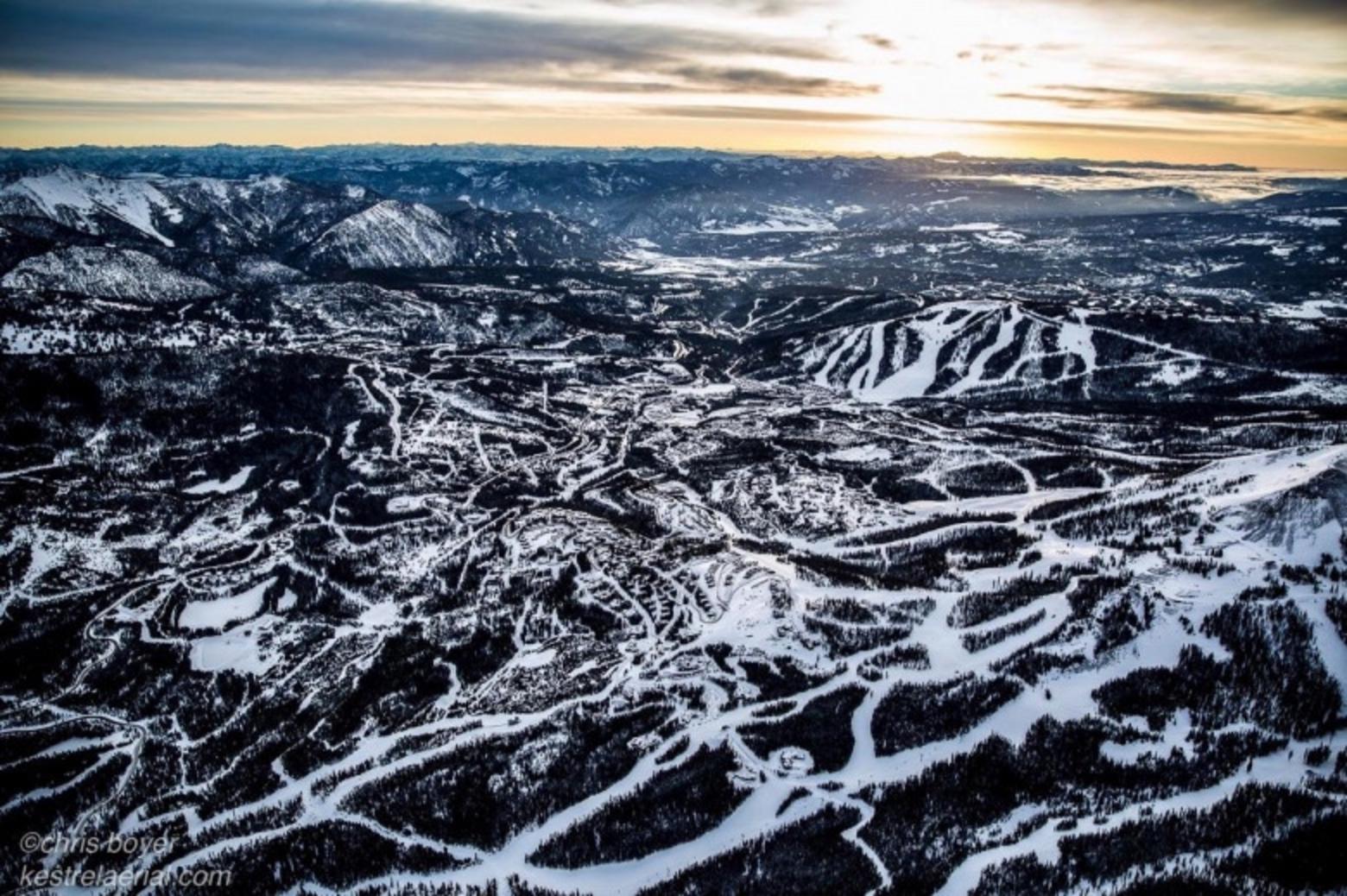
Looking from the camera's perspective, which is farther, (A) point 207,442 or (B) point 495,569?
(A) point 207,442

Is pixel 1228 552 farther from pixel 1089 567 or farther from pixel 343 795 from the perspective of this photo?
pixel 343 795

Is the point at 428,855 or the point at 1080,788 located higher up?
the point at 1080,788

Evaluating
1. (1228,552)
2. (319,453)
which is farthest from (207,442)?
(1228,552)

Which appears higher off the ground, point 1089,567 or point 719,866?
point 1089,567

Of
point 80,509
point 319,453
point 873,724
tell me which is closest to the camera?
point 873,724

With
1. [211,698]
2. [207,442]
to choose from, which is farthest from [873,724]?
[207,442]

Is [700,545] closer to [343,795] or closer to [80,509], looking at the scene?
[343,795]

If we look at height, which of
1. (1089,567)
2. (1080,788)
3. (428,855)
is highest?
(1089,567)

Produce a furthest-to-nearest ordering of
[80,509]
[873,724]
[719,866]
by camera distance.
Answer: [80,509], [873,724], [719,866]

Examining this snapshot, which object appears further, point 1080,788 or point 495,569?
point 495,569

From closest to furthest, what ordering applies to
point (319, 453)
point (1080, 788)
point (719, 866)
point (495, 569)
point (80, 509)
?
1. point (719, 866)
2. point (1080, 788)
3. point (495, 569)
4. point (80, 509)
5. point (319, 453)
